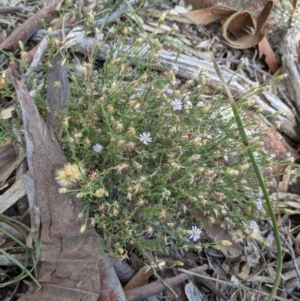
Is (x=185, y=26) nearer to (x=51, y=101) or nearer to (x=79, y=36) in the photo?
(x=79, y=36)

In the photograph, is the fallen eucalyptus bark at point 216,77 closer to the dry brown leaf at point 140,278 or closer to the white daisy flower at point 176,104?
the white daisy flower at point 176,104

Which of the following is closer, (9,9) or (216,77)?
(9,9)

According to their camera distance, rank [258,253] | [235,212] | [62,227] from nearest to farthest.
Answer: [62,227] < [235,212] < [258,253]

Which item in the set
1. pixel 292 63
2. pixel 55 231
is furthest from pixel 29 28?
pixel 292 63

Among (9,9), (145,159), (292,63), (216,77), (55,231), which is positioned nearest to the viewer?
(55,231)

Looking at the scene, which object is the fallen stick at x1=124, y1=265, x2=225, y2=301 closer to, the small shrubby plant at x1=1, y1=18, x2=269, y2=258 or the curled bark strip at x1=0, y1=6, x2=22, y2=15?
the small shrubby plant at x1=1, y1=18, x2=269, y2=258

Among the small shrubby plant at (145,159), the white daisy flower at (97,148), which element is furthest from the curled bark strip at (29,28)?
the white daisy flower at (97,148)

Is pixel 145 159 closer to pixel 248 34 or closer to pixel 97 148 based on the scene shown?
pixel 97 148

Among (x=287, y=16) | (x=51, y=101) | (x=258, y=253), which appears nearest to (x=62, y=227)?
(x=51, y=101)

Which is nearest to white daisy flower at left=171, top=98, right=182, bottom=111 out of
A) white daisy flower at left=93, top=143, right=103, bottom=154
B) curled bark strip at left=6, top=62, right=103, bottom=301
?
white daisy flower at left=93, top=143, right=103, bottom=154
